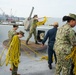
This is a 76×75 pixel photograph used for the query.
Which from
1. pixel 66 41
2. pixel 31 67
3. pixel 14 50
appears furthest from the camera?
pixel 31 67

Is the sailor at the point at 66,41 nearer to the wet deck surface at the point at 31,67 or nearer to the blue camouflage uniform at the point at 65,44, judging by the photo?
the blue camouflage uniform at the point at 65,44

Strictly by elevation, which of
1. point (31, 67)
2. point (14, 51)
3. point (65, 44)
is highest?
point (65, 44)

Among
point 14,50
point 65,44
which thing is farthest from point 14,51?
point 65,44

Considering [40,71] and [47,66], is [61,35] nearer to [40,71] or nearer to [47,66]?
[40,71]

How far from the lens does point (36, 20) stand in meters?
7.82

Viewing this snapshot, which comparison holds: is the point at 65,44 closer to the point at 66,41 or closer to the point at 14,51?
the point at 66,41

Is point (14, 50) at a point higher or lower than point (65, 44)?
lower

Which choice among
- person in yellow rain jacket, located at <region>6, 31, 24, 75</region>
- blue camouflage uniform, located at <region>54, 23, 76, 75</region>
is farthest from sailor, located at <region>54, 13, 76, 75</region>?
person in yellow rain jacket, located at <region>6, 31, 24, 75</region>

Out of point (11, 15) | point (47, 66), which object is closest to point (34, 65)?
point (47, 66)

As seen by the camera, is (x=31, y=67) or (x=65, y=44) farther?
(x=31, y=67)

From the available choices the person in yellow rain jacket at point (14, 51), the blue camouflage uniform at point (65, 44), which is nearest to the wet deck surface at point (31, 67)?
the person in yellow rain jacket at point (14, 51)

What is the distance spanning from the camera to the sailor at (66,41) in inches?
152

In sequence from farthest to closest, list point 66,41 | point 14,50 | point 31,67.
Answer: point 31,67
point 14,50
point 66,41

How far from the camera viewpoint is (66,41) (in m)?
3.97
